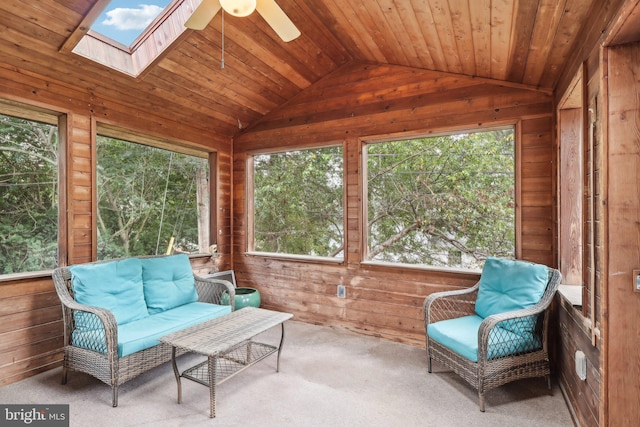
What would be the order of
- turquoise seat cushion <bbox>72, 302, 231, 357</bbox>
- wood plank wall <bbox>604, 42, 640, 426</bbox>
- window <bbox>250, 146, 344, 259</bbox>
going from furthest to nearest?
1. window <bbox>250, 146, 344, 259</bbox>
2. turquoise seat cushion <bbox>72, 302, 231, 357</bbox>
3. wood plank wall <bbox>604, 42, 640, 426</bbox>

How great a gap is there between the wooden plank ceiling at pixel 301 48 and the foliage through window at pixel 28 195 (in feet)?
1.66

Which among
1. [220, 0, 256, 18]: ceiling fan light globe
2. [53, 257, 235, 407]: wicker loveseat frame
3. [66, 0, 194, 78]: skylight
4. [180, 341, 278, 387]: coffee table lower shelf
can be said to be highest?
[66, 0, 194, 78]: skylight

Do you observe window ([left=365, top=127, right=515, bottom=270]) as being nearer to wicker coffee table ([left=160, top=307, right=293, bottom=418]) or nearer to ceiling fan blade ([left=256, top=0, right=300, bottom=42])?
wicker coffee table ([left=160, top=307, right=293, bottom=418])

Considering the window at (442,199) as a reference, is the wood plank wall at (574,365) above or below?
below

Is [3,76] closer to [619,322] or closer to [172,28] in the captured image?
[172,28]

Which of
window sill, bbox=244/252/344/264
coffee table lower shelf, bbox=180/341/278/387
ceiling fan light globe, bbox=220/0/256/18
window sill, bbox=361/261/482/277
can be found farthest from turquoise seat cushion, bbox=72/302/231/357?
ceiling fan light globe, bbox=220/0/256/18

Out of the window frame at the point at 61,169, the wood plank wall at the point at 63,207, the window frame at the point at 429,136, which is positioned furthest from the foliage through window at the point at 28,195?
the window frame at the point at 429,136

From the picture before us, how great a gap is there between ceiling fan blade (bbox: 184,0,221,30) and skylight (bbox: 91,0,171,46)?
884mm

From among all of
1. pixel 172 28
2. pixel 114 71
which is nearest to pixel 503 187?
pixel 172 28

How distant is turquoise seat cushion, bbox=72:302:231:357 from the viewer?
7.56 ft

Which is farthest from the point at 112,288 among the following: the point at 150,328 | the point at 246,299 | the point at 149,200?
the point at 246,299

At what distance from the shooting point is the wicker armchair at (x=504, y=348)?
219cm

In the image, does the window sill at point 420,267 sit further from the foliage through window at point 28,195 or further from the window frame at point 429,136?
the foliage through window at point 28,195

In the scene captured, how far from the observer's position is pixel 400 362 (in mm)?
2912
